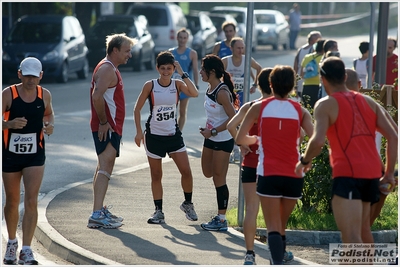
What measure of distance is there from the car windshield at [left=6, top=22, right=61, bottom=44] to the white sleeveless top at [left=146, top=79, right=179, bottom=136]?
1732 cm

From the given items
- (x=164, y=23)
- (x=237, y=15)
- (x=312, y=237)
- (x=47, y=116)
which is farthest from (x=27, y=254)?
(x=237, y=15)

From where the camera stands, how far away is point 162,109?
8.75 metres

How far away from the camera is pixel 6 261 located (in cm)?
709

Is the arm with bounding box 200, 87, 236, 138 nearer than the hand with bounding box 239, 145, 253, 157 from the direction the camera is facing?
No

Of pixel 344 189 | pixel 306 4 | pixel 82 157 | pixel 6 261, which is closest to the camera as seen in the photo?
pixel 344 189

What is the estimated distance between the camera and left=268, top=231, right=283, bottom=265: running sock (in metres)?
6.42

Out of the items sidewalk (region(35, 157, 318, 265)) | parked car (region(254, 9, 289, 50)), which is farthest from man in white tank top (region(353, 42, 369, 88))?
parked car (region(254, 9, 289, 50))

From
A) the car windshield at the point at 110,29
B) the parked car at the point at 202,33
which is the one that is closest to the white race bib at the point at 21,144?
the car windshield at the point at 110,29

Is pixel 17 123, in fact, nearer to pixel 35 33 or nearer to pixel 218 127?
pixel 218 127

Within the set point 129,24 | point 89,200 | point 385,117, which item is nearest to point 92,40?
point 129,24

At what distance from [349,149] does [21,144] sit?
8.90 ft

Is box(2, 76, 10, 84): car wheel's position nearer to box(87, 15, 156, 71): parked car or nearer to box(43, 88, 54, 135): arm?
box(87, 15, 156, 71): parked car

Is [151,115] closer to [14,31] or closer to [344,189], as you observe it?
[344,189]

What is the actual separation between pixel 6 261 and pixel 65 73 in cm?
1903
